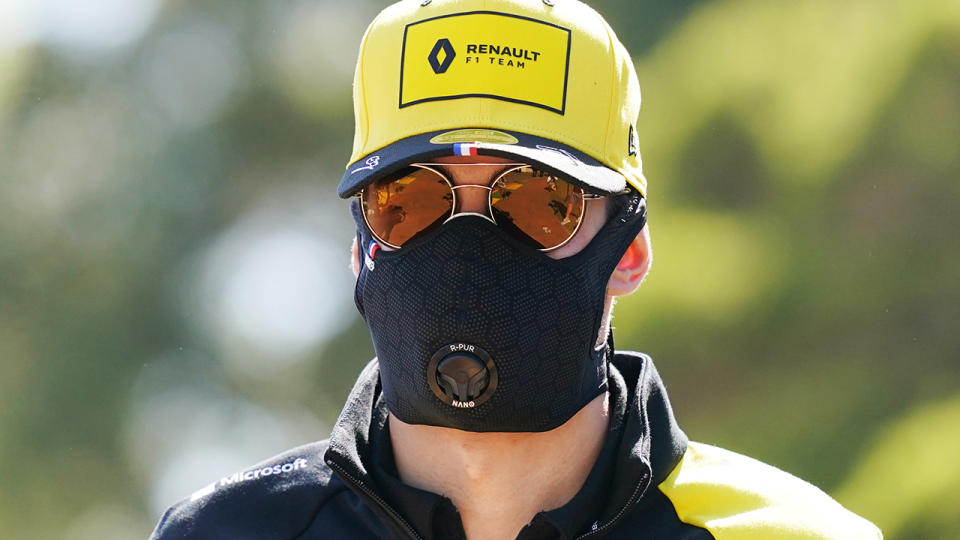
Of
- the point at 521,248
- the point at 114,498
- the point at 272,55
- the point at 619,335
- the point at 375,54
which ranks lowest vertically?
the point at 114,498

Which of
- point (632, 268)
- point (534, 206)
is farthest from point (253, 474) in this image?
point (632, 268)

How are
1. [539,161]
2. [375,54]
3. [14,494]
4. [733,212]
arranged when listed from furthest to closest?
1. [14,494]
2. [733,212]
3. [375,54]
4. [539,161]

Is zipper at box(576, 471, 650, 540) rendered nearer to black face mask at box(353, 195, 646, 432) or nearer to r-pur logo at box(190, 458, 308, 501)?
black face mask at box(353, 195, 646, 432)

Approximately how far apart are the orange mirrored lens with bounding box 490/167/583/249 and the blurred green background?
4269mm

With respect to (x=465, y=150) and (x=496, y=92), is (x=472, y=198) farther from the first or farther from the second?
(x=496, y=92)

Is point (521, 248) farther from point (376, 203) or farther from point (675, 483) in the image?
point (675, 483)

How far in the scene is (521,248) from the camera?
3.19 metres

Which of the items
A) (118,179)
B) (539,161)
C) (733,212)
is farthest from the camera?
(118,179)

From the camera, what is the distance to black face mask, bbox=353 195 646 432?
313cm

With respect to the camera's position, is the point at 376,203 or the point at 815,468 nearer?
the point at 376,203

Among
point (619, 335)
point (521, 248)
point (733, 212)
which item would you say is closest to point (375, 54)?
point (521, 248)

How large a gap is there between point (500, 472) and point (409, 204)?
0.65 meters

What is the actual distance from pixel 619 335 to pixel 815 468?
123cm

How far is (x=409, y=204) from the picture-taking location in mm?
3246
